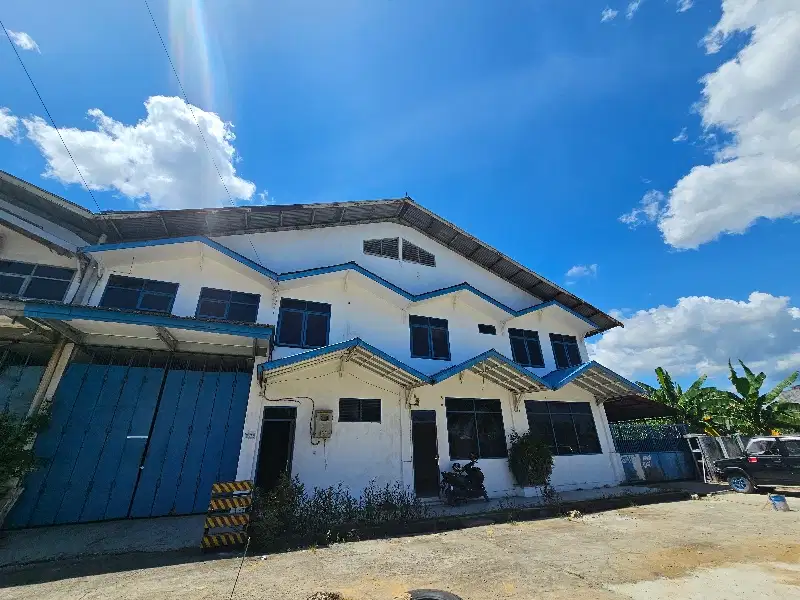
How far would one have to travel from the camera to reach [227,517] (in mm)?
7090

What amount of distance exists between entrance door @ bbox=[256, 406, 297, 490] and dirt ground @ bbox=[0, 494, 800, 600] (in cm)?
348

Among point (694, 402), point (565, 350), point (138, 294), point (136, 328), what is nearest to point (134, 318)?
point (136, 328)

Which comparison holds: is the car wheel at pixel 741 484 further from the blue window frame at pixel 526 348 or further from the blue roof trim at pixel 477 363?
the blue roof trim at pixel 477 363

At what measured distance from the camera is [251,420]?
33.4 feet

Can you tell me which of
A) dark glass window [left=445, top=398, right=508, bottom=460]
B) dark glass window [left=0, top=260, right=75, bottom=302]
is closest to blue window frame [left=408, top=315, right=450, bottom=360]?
dark glass window [left=445, top=398, right=508, bottom=460]

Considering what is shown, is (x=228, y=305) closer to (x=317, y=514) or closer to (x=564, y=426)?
(x=317, y=514)

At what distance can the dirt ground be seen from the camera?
4875 millimetres

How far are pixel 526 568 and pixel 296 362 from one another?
6.69m

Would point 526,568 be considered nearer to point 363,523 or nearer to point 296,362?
point 363,523

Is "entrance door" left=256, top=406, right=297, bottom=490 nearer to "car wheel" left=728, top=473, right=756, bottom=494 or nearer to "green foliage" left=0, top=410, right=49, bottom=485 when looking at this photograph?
"green foliage" left=0, top=410, right=49, bottom=485

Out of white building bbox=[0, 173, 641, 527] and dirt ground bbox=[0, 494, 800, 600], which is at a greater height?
white building bbox=[0, 173, 641, 527]

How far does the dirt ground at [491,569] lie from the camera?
488 centimetres

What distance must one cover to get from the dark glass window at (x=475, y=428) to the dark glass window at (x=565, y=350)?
4617mm

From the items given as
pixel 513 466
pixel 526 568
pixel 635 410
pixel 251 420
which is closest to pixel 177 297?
pixel 251 420
